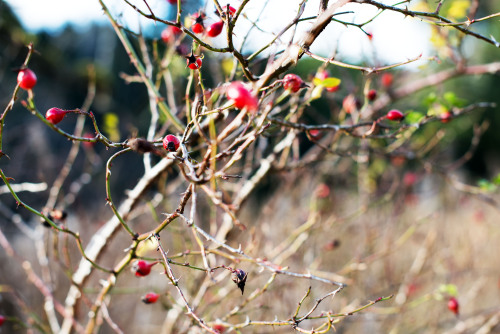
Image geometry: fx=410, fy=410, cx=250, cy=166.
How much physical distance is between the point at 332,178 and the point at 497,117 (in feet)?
48.4

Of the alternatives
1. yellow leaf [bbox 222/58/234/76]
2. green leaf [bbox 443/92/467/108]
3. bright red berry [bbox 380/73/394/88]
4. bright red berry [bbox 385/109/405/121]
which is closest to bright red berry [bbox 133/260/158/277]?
bright red berry [bbox 385/109/405/121]

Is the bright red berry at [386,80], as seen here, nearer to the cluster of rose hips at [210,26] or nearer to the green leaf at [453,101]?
the green leaf at [453,101]

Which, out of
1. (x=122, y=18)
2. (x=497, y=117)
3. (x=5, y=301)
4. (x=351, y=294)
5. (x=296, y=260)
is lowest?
(x=497, y=117)

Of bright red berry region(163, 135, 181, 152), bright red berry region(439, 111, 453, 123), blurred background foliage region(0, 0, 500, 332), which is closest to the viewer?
bright red berry region(163, 135, 181, 152)

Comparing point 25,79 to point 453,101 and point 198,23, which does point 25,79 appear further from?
point 453,101

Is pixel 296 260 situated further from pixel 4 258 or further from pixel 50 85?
pixel 50 85

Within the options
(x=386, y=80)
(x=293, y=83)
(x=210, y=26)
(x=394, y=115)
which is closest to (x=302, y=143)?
(x=386, y=80)

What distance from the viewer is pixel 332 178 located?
3906 millimetres

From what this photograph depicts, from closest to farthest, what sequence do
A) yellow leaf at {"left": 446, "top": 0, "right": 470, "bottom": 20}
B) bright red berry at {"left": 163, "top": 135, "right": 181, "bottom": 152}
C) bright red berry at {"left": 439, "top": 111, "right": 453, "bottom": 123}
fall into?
bright red berry at {"left": 163, "top": 135, "right": 181, "bottom": 152} → bright red berry at {"left": 439, "top": 111, "right": 453, "bottom": 123} → yellow leaf at {"left": 446, "top": 0, "right": 470, "bottom": 20}

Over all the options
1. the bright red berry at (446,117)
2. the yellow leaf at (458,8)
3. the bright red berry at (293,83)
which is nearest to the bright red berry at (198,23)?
the bright red berry at (293,83)

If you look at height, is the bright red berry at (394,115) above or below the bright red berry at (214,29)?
below

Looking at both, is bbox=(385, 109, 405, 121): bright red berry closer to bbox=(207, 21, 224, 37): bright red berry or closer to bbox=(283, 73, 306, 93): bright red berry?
bbox=(283, 73, 306, 93): bright red berry

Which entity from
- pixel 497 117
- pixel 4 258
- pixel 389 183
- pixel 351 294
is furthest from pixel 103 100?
pixel 497 117

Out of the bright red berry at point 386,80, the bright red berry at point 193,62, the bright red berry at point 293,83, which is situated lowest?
the bright red berry at point 386,80
